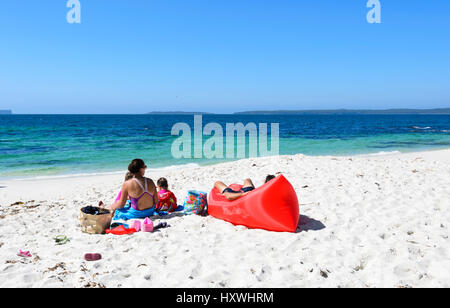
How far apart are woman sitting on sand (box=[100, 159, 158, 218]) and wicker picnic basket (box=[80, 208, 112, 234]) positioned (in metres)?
0.44

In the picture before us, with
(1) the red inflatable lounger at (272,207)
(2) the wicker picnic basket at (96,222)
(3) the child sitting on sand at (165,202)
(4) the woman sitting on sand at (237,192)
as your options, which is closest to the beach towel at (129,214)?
(3) the child sitting on sand at (165,202)

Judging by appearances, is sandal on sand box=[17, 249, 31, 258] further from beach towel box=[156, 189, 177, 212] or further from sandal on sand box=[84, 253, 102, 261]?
beach towel box=[156, 189, 177, 212]

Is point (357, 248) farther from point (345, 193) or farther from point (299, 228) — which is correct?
point (345, 193)

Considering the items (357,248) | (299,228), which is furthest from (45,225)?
(357,248)

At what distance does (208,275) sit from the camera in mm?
3504

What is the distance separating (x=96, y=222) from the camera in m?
5.17

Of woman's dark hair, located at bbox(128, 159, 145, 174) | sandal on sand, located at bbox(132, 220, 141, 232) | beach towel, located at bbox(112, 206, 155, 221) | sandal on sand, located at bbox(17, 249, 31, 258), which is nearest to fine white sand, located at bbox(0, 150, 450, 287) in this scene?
sandal on sand, located at bbox(17, 249, 31, 258)

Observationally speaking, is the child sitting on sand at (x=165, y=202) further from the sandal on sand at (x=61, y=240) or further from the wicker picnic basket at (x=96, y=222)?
the sandal on sand at (x=61, y=240)

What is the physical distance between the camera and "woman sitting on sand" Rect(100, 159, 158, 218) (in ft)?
18.7

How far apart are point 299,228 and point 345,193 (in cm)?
246

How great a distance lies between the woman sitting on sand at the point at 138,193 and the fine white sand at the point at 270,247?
0.51 metres

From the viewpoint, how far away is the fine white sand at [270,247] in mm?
3420

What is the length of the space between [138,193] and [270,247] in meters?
2.74

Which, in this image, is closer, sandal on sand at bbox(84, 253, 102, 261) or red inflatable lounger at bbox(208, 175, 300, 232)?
sandal on sand at bbox(84, 253, 102, 261)
